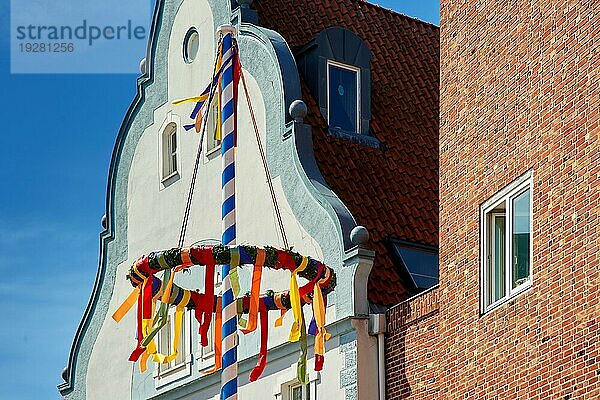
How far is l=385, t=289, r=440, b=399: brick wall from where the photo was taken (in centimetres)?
2188

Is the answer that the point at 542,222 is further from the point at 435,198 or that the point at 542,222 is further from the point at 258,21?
the point at 258,21

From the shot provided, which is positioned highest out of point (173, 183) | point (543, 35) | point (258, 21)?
point (258, 21)

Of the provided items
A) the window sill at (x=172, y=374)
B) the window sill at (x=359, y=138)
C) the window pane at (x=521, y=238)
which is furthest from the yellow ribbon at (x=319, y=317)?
the window sill at (x=172, y=374)

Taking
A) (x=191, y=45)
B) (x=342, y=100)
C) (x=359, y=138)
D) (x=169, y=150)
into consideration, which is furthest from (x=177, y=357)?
(x=191, y=45)

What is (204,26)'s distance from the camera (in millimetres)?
28875

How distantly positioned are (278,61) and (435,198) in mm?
3604

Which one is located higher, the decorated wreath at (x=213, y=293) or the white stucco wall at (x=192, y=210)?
the white stucco wall at (x=192, y=210)

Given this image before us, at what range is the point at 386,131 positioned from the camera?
2788 centimetres

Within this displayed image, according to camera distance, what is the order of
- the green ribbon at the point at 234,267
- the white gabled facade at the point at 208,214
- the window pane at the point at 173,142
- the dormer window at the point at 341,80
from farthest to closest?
the window pane at the point at 173,142 < the dormer window at the point at 341,80 < the white gabled facade at the point at 208,214 < the green ribbon at the point at 234,267

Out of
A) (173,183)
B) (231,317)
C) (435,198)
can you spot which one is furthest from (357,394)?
(173,183)

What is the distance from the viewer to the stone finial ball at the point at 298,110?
25.3 metres

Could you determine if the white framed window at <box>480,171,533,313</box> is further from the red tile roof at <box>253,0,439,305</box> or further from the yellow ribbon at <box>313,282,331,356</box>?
the red tile roof at <box>253,0,439,305</box>

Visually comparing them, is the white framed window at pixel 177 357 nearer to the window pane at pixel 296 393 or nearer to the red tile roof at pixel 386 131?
the window pane at pixel 296 393

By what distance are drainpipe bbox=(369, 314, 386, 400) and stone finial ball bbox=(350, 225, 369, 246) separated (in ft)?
3.73
